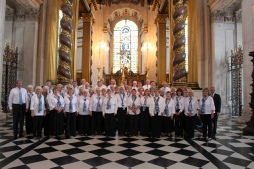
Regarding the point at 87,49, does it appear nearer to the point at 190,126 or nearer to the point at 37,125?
the point at 37,125

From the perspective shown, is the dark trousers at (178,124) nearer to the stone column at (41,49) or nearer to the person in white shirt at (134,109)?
the person in white shirt at (134,109)

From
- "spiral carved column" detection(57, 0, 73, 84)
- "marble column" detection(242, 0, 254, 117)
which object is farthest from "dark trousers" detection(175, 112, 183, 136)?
"spiral carved column" detection(57, 0, 73, 84)

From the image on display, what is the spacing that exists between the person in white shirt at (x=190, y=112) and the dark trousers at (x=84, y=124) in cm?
287

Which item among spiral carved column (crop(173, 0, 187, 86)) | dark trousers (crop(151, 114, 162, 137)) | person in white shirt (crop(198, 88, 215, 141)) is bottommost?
dark trousers (crop(151, 114, 162, 137))

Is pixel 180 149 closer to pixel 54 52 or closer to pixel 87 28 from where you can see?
pixel 54 52

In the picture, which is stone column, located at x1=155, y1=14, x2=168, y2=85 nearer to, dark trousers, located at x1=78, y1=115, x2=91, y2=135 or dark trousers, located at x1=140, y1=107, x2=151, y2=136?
dark trousers, located at x1=140, y1=107, x2=151, y2=136

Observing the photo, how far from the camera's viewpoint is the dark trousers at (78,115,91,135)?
6.54 m

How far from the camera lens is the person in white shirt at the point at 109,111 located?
20.8 ft

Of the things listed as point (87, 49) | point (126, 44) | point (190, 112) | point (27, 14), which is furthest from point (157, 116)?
point (126, 44)

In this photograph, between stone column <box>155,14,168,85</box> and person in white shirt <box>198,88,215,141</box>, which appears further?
stone column <box>155,14,168,85</box>

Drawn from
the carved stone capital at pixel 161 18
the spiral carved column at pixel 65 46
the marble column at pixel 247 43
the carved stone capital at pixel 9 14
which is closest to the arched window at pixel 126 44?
the carved stone capital at pixel 161 18

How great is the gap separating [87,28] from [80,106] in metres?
11.4

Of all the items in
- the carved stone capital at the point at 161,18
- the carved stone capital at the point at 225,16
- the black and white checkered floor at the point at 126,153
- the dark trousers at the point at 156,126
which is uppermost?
the carved stone capital at the point at 161,18

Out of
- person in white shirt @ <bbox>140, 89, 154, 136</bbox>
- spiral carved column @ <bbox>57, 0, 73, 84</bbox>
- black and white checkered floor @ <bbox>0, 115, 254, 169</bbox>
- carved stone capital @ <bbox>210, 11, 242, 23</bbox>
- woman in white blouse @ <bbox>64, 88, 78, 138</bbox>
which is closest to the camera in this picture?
black and white checkered floor @ <bbox>0, 115, 254, 169</bbox>
